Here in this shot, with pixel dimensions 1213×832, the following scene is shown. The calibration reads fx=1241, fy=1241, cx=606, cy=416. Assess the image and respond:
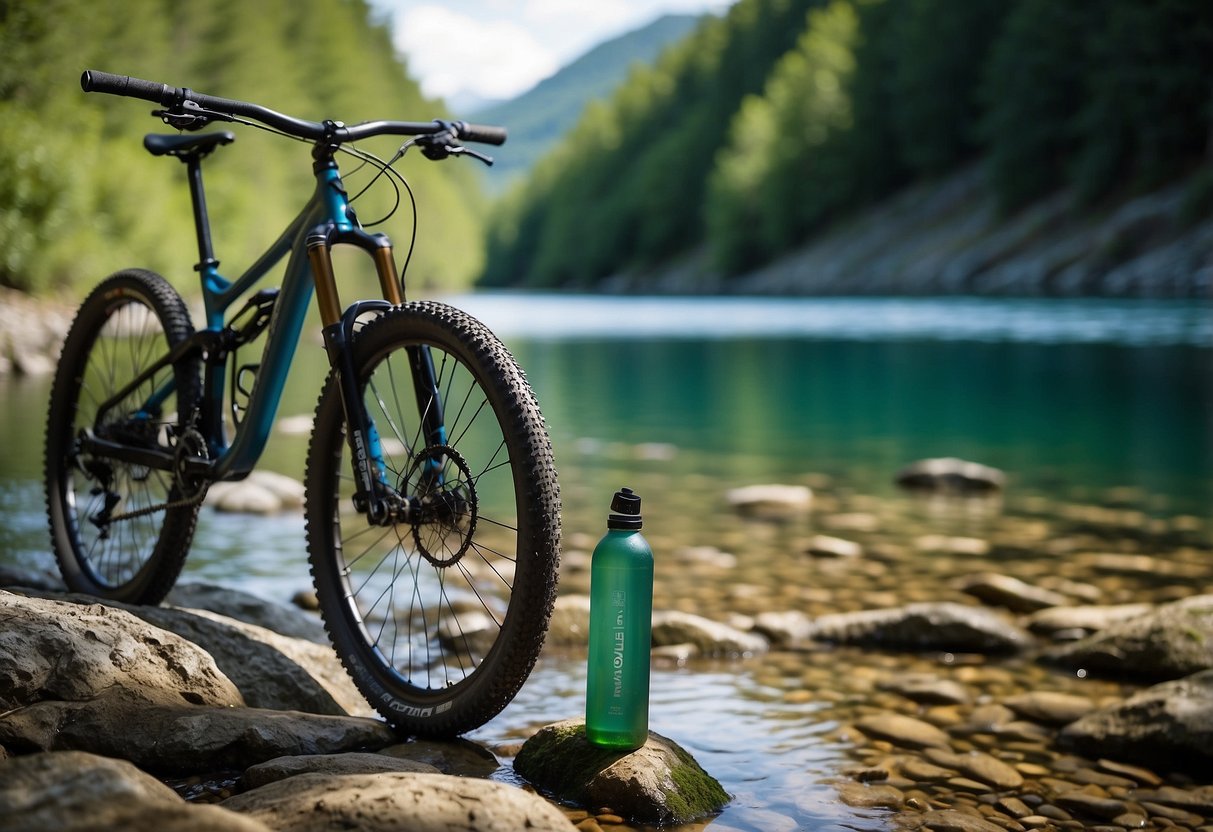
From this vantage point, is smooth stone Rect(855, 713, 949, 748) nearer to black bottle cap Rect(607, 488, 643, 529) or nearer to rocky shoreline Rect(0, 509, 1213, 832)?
rocky shoreline Rect(0, 509, 1213, 832)

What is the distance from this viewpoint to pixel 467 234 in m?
68.6

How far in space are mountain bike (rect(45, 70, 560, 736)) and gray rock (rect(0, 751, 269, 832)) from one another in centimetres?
127

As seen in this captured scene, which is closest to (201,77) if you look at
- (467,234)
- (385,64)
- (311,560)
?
(467,234)

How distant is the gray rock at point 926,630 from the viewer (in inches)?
218

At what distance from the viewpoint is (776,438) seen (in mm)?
13703

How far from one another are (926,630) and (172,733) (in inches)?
134

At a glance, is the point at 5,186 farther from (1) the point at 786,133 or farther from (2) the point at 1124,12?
(1) the point at 786,133

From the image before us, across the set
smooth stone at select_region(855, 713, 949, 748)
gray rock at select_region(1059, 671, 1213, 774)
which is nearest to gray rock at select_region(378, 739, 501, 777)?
smooth stone at select_region(855, 713, 949, 748)

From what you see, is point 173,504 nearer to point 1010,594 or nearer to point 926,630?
point 926,630

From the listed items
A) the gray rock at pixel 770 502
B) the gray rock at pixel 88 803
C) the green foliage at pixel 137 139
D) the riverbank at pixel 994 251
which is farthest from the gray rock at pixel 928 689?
the riverbank at pixel 994 251

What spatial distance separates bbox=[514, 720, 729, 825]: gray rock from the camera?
331 centimetres

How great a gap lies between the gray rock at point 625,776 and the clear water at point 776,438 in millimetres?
121

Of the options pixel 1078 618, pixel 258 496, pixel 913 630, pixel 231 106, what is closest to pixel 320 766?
pixel 231 106

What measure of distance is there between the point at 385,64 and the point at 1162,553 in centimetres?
7899
